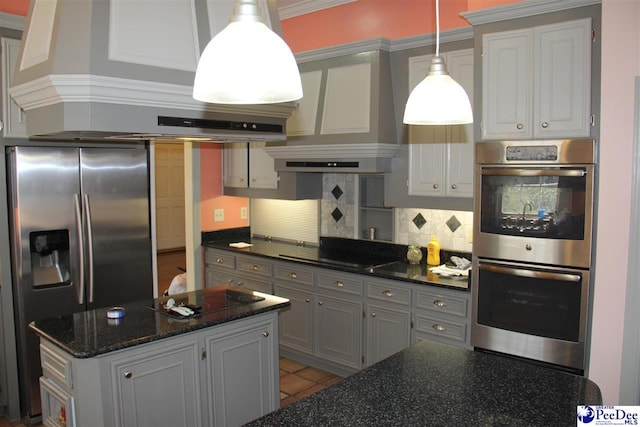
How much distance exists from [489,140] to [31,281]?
3120 mm

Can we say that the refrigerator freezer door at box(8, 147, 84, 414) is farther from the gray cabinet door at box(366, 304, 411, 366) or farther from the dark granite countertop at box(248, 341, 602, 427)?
the dark granite countertop at box(248, 341, 602, 427)

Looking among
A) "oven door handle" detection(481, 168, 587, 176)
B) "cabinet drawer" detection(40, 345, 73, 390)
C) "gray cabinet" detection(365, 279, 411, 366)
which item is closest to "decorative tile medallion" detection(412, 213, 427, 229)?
"gray cabinet" detection(365, 279, 411, 366)

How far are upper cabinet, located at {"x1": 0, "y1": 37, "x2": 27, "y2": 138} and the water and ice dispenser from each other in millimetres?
685

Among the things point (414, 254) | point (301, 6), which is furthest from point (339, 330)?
point (301, 6)

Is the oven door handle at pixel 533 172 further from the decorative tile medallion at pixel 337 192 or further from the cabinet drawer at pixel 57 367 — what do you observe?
the cabinet drawer at pixel 57 367

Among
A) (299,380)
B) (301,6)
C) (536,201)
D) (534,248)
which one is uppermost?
(301,6)

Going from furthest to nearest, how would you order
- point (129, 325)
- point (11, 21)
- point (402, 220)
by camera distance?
point (402, 220) < point (11, 21) < point (129, 325)

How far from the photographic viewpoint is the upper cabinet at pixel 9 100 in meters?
3.51

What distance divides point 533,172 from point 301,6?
2921mm

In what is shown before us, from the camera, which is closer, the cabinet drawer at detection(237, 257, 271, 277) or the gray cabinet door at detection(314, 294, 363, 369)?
the gray cabinet door at detection(314, 294, 363, 369)

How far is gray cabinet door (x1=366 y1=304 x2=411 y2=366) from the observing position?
3.81 meters

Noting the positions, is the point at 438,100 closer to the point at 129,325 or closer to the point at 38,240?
the point at 129,325

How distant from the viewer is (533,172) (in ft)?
10.1

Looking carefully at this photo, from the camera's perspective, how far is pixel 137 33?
6.78 ft
